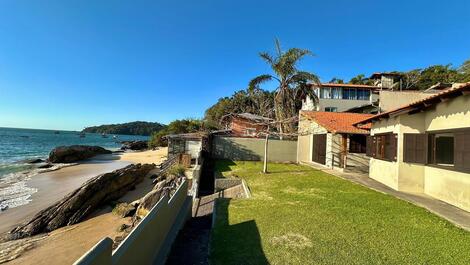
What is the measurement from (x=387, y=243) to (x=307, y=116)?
1591 centimetres

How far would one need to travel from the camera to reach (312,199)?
9.22 metres

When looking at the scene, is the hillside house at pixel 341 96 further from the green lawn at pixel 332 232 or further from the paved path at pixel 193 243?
the paved path at pixel 193 243

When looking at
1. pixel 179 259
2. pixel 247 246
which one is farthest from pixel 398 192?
pixel 179 259

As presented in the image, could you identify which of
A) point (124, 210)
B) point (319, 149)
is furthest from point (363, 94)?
point (124, 210)

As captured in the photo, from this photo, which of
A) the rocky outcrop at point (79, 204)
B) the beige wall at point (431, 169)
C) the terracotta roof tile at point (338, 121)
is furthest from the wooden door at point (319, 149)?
the rocky outcrop at point (79, 204)

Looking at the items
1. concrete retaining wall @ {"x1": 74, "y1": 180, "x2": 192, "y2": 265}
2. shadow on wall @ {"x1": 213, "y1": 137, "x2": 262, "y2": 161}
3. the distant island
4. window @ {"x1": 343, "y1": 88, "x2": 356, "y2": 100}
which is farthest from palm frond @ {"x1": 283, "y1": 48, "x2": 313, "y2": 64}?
the distant island

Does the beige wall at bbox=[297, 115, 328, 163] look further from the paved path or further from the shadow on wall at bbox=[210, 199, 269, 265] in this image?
the shadow on wall at bbox=[210, 199, 269, 265]

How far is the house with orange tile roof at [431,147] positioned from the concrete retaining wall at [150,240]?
26.9 feet

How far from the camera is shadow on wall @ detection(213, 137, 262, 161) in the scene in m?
21.9

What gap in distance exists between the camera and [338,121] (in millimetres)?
18875

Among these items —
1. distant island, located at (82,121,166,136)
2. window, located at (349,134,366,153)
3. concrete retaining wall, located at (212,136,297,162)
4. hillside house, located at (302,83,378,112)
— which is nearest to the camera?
window, located at (349,134,366,153)

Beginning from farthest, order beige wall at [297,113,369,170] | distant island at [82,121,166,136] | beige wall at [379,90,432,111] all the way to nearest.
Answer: distant island at [82,121,166,136] < beige wall at [297,113,369,170] < beige wall at [379,90,432,111]

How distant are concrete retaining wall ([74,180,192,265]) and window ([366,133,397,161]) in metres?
8.35

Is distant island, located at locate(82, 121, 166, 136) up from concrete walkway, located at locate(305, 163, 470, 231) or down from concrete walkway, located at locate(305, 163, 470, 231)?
up
